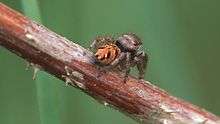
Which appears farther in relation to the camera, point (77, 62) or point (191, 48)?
point (191, 48)

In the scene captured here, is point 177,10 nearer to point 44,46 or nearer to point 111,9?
point 111,9

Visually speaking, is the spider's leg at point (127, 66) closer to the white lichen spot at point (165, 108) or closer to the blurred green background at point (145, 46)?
the white lichen spot at point (165, 108)

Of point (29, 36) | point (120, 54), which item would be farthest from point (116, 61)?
point (29, 36)

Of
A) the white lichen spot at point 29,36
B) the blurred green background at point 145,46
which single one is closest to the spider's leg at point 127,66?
the white lichen spot at point 29,36

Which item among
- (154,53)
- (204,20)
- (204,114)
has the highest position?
(204,20)

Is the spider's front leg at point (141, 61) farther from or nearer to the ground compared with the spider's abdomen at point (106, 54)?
farther from the ground

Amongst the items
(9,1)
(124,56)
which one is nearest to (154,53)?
(9,1)

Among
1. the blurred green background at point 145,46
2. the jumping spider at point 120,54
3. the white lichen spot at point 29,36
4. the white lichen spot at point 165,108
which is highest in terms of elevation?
the blurred green background at point 145,46

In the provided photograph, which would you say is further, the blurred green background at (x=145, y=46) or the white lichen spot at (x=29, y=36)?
the blurred green background at (x=145, y=46)
